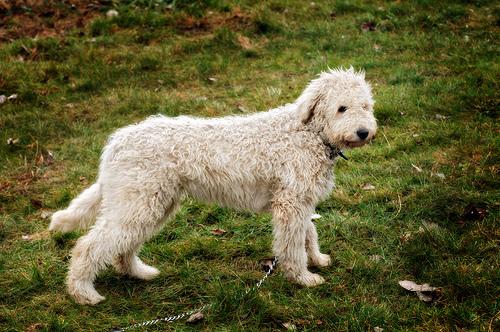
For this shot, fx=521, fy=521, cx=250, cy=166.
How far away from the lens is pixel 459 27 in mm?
10070

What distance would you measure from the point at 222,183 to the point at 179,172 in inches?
15.1

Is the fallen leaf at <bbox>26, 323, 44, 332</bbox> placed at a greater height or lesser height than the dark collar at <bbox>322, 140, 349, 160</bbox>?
lesser

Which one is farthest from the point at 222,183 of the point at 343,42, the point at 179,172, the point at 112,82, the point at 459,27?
the point at 459,27

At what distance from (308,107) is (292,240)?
3.83 ft

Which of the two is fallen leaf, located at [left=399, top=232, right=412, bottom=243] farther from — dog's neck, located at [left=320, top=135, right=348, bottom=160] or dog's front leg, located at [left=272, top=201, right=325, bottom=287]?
dog's neck, located at [left=320, top=135, right=348, bottom=160]

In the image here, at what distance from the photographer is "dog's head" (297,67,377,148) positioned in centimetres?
435

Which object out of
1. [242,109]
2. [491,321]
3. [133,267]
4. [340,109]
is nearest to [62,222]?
[133,267]

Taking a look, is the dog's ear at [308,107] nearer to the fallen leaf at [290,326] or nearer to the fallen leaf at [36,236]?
the fallen leaf at [290,326]

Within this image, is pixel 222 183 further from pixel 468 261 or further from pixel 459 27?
pixel 459 27

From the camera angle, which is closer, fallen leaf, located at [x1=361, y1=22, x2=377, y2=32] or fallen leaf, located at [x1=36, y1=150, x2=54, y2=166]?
fallen leaf, located at [x1=36, y1=150, x2=54, y2=166]

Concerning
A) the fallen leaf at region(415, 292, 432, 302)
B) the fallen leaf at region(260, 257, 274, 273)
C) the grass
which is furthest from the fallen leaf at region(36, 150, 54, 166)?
the fallen leaf at region(415, 292, 432, 302)

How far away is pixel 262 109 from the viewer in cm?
796

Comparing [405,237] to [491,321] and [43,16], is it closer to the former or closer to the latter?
[491,321]

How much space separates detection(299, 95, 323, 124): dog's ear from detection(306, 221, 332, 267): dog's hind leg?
100 cm
